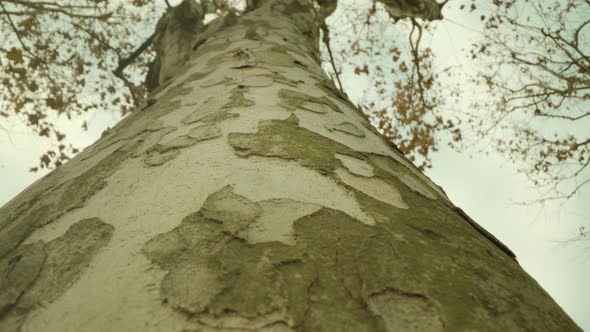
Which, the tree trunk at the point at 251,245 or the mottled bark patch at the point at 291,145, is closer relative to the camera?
the tree trunk at the point at 251,245

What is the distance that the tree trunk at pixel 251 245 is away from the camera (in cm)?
45

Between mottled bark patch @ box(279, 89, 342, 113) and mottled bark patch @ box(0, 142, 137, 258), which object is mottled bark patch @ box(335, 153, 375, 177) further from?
mottled bark patch @ box(0, 142, 137, 258)

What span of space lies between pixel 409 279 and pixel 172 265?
1.23 ft

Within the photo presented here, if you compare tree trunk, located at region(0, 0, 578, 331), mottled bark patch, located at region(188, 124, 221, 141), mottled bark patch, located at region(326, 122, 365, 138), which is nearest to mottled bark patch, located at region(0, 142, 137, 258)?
tree trunk, located at region(0, 0, 578, 331)

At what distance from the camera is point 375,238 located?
58 cm

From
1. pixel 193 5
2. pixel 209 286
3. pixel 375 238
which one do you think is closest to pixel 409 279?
pixel 375 238

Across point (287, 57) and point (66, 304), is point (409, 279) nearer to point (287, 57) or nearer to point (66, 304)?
point (66, 304)

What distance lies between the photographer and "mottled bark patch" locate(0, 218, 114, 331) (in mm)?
503

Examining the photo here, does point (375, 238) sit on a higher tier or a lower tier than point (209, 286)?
higher

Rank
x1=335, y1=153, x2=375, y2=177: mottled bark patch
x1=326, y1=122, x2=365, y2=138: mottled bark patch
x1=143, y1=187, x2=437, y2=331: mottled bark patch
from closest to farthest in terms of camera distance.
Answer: x1=143, y1=187, x2=437, y2=331: mottled bark patch → x1=335, y1=153, x2=375, y2=177: mottled bark patch → x1=326, y1=122, x2=365, y2=138: mottled bark patch

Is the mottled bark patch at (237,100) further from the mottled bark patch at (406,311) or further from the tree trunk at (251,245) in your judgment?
the mottled bark patch at (406,311)

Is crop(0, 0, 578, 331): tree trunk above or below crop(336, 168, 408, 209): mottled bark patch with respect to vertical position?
below

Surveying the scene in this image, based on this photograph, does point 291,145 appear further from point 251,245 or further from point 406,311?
point 406,311

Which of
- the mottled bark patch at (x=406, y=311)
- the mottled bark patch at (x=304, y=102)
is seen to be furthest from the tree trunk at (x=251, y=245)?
the mottled bark patch at (x=304, y=102)
